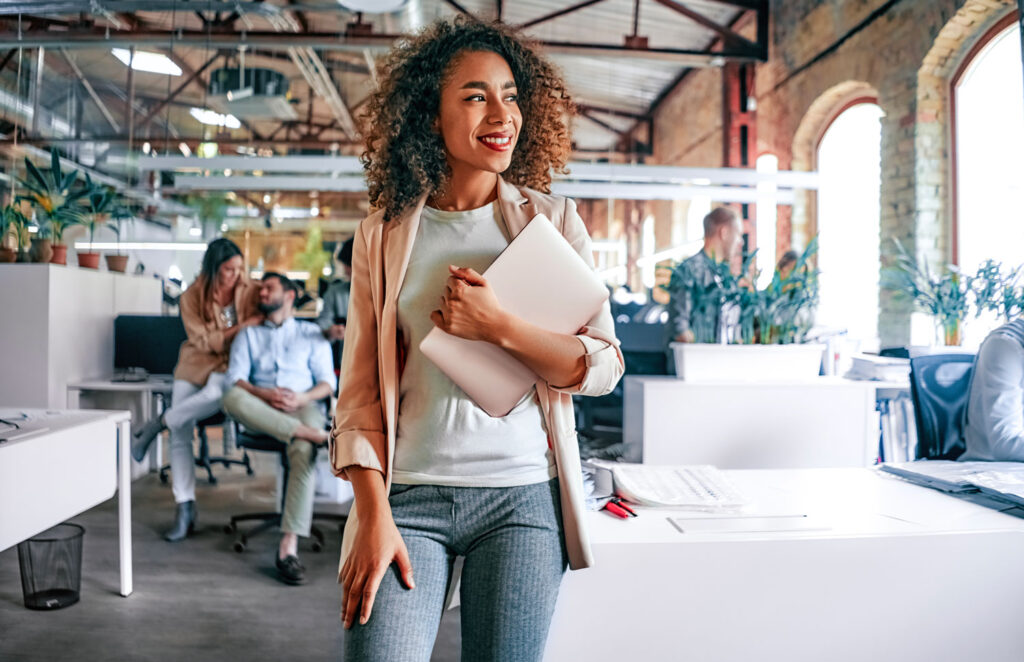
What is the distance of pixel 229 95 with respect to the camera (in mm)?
7605

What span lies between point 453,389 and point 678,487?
2.38 ft

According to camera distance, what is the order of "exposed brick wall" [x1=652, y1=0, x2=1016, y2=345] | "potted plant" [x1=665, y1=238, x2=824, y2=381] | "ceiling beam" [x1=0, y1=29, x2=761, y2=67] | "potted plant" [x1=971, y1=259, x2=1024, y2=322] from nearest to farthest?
"potted plant" [x1=665, y1=238, x2=824, y2=381] < "potted plant" [x1=971, y1=259, x2=1024, y2=322] < "exposed brick wall" [x1=652, y1=0, x2=1016, y2=345] < "ceiling beam" [x1=0, y1=29, x2=761, y2=67]

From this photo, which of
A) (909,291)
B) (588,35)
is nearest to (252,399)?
(909,291)

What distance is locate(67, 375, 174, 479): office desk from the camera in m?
4.44

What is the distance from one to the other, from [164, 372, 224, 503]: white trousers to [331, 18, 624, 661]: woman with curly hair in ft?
10.5

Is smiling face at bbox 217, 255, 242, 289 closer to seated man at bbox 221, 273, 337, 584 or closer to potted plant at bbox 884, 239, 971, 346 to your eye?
seated man at bbox 221, 273, 337, 584

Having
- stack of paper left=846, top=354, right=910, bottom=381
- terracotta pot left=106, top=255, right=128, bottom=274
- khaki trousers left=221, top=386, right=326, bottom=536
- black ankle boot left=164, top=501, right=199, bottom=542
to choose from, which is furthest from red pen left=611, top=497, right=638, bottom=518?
terracotta pot left=106, top=255, right=128, bottom=274

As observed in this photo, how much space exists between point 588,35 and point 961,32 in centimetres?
510

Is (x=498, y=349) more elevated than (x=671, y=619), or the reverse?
(x=498, y=349)

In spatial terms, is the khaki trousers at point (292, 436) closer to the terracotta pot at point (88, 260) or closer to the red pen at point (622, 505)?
the terracotta pot at point (88, 260)

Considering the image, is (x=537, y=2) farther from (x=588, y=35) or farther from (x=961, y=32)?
(x=961, y=32)

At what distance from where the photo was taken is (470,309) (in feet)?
3.29

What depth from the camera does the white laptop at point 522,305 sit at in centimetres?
103

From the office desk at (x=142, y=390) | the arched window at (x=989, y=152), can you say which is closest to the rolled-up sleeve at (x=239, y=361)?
the office desk at (x=142, y=390)
